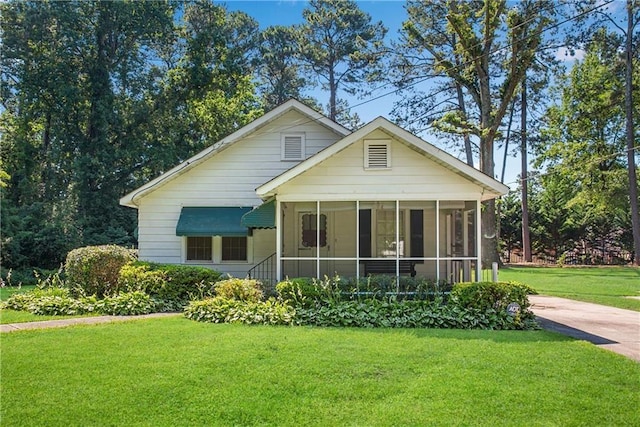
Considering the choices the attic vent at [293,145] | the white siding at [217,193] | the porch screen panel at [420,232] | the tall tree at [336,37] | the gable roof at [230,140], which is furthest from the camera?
the tall tree at [336,37]

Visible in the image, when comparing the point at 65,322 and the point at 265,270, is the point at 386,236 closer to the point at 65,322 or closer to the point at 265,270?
the point at 265,270

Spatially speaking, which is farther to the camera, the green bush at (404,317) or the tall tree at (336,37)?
the tall tree at (336,37)

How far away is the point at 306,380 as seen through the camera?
19.8ft

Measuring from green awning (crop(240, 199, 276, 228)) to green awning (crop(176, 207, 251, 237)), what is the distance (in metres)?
1.25

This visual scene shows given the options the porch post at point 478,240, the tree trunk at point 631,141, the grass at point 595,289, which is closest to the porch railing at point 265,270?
the porch post at point 478,240

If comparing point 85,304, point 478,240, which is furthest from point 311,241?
point 85,304

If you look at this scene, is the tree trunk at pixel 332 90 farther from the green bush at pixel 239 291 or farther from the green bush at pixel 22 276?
the green bush at pixel 239 291

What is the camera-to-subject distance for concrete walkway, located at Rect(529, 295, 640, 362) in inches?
335

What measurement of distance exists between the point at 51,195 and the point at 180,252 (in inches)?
639

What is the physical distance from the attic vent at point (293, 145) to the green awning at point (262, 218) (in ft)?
9.81

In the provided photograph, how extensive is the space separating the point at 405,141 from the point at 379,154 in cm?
72

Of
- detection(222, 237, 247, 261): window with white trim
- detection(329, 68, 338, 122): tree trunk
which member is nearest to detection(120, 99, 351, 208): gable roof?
detection(222, 237, 247, 261): window with white trim

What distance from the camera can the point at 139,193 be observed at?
15453 millimetres

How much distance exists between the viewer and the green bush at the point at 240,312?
988cm
